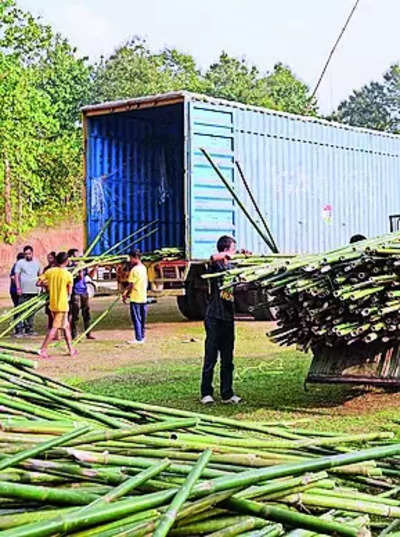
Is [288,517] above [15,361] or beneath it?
beneath

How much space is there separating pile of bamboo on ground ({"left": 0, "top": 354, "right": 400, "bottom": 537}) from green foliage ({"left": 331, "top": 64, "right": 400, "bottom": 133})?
56243 mm

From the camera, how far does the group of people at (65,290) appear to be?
1205 cm

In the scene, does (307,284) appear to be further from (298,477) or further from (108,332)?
(108,332)

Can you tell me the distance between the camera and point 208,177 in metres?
14.4

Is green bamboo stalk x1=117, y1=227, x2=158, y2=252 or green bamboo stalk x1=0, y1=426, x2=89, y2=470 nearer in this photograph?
green bamboo stalk x1=0, y1=426, x2=89, y2=470

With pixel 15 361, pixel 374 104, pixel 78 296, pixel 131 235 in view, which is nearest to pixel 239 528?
pixel 15 361

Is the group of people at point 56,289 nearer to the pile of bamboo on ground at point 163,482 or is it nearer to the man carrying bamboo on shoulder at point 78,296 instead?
the man carrying bamboo on shoulder at point 78,296

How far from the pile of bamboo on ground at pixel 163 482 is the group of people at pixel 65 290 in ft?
21.6

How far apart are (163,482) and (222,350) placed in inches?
222

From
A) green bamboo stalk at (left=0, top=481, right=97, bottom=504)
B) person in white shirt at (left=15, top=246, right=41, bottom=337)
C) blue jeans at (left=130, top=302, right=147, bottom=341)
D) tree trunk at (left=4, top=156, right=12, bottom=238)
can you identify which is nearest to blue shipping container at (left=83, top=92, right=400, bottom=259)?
person in white shirt at (left=15, top=246, right=41, bottom=337)

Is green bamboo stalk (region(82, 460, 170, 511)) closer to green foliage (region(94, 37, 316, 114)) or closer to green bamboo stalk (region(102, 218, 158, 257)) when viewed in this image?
green bamboo stalk (region(102, 218, 158, 257))

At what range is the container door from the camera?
14.1 meters

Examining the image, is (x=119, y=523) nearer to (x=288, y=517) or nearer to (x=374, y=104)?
(x=288, y=517)

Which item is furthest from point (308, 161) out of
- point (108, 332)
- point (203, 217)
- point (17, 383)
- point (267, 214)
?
point (17, 383)
